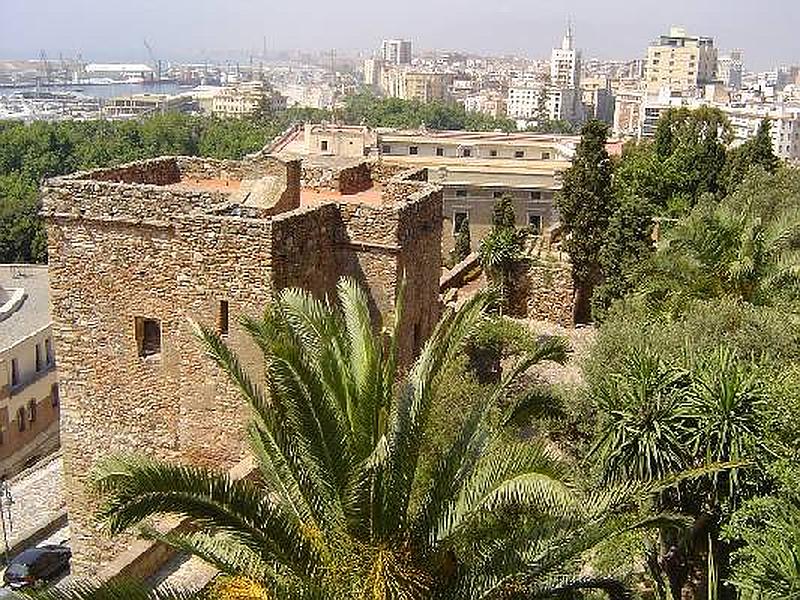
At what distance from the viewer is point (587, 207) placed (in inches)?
893

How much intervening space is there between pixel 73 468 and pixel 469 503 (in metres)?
6.59

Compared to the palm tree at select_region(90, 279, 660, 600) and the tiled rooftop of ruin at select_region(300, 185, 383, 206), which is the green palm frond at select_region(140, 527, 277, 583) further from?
the tiled rooftop of ruin at select_region(300, 185, 383, 206)

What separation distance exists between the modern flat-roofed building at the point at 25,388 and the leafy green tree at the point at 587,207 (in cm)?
1571

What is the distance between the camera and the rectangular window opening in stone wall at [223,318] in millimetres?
9852

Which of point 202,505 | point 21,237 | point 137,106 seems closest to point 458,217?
point 21,237

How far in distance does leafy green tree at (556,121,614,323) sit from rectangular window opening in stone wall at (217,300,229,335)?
13817 mm

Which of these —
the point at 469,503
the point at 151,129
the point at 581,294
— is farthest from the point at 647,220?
the point at 151,129

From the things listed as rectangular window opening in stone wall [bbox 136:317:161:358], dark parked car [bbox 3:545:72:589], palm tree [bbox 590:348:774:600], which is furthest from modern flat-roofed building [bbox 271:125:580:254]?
palm tree [bbox 590:348:774:600]

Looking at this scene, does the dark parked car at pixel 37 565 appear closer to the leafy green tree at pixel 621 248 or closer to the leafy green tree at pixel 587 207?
the leafy green tree at pixel 621 248

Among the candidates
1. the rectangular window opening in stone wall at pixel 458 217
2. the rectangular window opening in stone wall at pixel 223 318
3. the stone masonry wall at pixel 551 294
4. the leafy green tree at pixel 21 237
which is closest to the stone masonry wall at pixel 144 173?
the rectangular window opening in stone wall at pixel 223 318

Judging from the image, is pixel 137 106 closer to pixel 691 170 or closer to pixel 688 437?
pixel 691 170

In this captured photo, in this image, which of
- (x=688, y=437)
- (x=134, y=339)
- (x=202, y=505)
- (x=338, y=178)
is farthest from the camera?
(x=338, y=178)

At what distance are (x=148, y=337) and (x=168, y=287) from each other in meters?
0.80

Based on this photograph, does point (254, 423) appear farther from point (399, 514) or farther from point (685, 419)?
point (685, 419)
